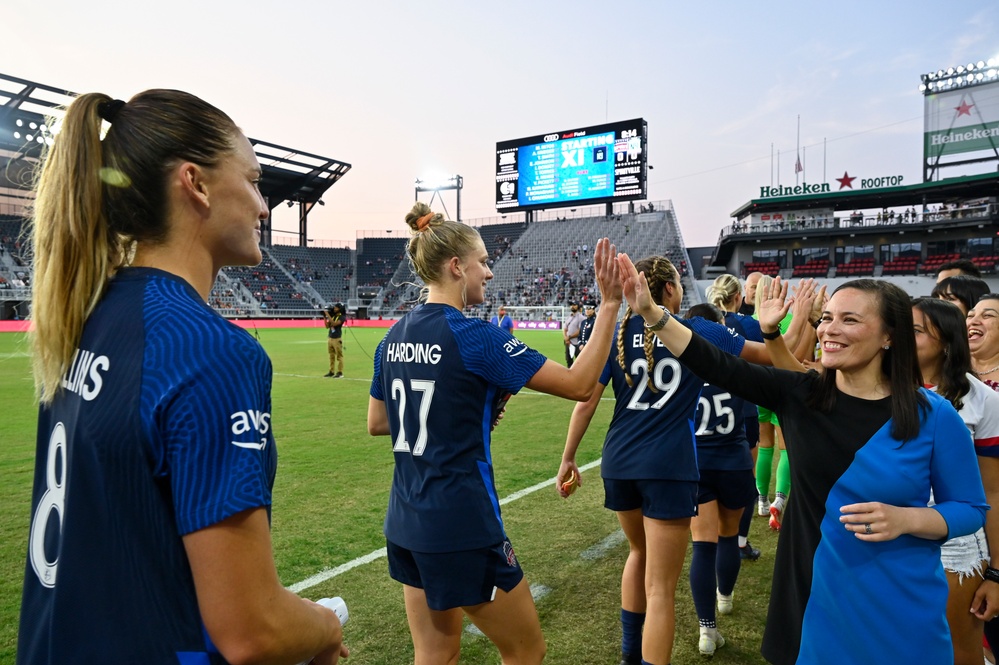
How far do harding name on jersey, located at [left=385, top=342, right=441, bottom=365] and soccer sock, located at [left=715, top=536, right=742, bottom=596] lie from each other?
284 cm

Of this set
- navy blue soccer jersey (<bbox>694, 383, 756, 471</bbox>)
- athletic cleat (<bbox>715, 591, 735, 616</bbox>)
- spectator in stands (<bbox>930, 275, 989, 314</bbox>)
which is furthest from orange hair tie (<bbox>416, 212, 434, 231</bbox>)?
spectator in stands (<bbox>930, 275, 989, 314</bbox>)

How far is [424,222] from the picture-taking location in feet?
9.21

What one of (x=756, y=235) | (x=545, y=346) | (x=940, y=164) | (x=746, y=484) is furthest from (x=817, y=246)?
(x=746, y=484)

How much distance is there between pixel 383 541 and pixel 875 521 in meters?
4.08

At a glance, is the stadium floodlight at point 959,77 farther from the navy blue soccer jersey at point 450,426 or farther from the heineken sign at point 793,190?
the navy blue soccer jersey at point 450,426

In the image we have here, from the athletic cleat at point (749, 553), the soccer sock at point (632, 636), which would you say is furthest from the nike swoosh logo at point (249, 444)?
the athletic cleat at point (749, 553)

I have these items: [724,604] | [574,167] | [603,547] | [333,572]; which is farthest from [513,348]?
[574,167]

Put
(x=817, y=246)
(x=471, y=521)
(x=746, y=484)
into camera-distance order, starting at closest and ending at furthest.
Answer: (x=471, y=521), (x=746, y=484), (x=817, y=246)

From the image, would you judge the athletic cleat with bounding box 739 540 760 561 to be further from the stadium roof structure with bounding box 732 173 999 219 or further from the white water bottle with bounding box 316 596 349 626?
the stadium roof structure with bounding box 732 173 999 219

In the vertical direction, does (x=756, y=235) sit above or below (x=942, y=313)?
above

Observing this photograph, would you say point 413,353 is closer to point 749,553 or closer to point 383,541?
point 383,541

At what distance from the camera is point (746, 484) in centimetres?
407

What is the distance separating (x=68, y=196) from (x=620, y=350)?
2.90m

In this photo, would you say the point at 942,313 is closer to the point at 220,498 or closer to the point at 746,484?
the point at 746,484
